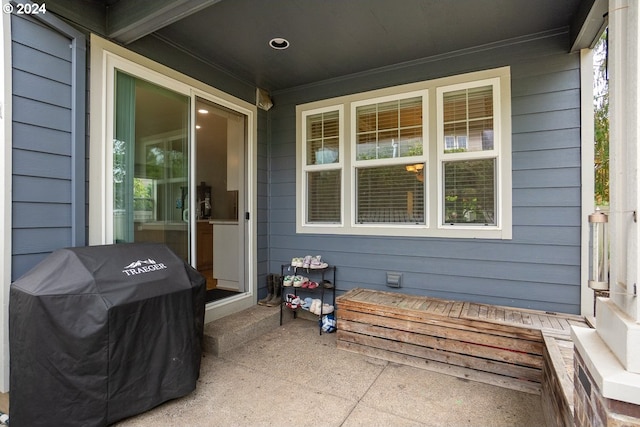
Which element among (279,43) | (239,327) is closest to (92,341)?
(239,327)

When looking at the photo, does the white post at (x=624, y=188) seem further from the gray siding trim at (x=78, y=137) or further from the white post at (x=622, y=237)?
the gray siding trim at (x=78, y=137)

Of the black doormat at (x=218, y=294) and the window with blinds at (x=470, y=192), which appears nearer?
the window with blinds at (x=470, y=192)

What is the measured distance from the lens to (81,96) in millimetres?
2256

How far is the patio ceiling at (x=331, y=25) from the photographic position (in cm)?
229

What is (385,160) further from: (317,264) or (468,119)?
(317,264)

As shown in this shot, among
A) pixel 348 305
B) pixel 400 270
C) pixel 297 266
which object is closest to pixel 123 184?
pixel 297 266

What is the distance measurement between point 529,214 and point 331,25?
230 centimetres

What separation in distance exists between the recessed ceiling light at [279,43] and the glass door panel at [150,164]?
973mm

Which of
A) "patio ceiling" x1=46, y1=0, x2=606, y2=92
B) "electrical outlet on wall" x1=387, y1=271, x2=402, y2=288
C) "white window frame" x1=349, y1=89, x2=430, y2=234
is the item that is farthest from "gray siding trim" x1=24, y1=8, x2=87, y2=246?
"electrical outlet on wall" x1=387, y1=271, x2=402, y2=288

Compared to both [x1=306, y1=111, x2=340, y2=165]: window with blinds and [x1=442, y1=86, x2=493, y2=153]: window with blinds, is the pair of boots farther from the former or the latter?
[x1=442, y1=86, x2=493, y2=153]: window with blinds

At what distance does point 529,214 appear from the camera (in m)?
2.75

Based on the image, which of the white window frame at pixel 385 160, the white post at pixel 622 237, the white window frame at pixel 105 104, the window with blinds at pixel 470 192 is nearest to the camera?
the white post at pixel 622 237

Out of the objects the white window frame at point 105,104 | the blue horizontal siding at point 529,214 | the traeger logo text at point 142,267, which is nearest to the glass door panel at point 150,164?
the white window frame at point 105,104

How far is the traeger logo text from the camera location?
1.92 m
